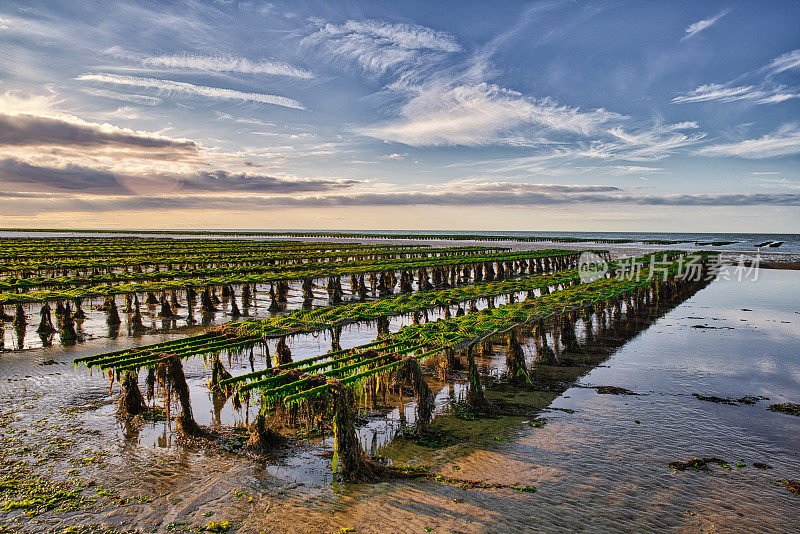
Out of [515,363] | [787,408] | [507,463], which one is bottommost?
[787,408]

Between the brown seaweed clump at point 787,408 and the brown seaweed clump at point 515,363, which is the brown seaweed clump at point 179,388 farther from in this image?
the brown seaweed clump at point 787,408

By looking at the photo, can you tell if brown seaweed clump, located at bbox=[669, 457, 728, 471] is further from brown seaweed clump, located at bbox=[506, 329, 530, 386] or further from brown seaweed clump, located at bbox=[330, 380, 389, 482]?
brown seaweed clump, located at bbox=[330, 380, 389, 482]

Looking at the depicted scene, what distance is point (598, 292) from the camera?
2159cm

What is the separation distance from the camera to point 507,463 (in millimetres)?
8242

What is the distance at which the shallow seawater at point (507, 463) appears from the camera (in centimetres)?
659

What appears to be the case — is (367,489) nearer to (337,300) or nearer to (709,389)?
(709,389)

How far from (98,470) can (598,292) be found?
20314 millimetres

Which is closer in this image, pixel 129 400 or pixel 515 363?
pixel 129 400

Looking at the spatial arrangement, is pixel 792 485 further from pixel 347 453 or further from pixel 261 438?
pixel 261 438

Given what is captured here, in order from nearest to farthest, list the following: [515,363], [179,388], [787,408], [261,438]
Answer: [261,438]
[179,388]
[787,408]
[515,363]

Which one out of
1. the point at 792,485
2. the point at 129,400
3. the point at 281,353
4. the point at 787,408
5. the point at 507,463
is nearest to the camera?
the point at 792,485

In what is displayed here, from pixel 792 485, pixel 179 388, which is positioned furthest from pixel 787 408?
Result: pixel 179 388

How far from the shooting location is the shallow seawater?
659 cm

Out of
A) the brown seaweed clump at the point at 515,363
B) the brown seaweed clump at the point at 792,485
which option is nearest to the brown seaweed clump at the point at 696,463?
the brown seaweed clump at the point at 792,485
